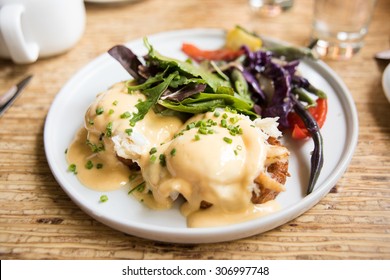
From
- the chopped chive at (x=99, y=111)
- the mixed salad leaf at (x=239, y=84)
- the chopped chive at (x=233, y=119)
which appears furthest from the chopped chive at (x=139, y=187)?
the chopped chive at (x=233, y=119)

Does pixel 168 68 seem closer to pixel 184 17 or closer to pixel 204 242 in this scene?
pixel 204 242

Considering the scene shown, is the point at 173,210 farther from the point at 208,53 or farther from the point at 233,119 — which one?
the point at 208,53

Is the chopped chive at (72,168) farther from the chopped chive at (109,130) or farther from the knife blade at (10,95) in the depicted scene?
the knife blade at (10,95)

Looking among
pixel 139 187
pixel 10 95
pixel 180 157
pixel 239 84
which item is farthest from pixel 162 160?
pixel 10 95

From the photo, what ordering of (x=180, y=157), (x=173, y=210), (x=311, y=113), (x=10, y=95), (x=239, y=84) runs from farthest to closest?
(x=10, y=95)
(x=239, y=84)
(x=311, y=113)
(x=173, y=210)
(x=180, y=157)

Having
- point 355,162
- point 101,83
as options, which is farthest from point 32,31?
point 355,162

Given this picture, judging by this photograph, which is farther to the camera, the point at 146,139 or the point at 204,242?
the point at 146,139
